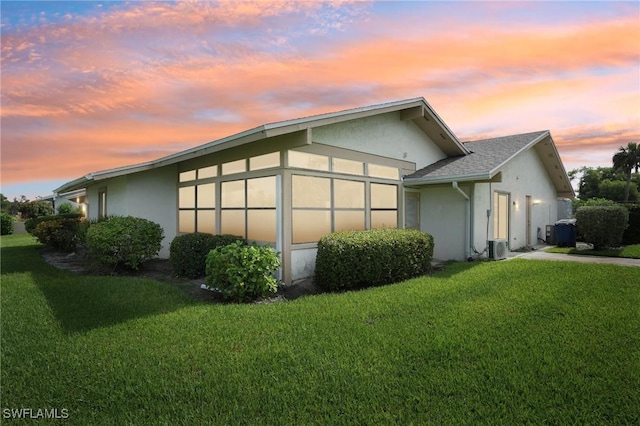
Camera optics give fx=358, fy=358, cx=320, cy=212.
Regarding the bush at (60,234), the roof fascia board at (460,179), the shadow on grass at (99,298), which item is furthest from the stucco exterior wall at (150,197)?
the roof fascia board at (460,179)

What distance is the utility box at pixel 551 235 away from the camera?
1599 cm

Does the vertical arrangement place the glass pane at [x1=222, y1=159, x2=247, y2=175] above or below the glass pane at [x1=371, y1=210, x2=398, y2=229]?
above

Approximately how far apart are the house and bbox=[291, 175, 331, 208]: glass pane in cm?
2

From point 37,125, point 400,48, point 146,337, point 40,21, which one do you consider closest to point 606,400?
point 146,337

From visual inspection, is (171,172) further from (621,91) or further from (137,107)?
(621,91)

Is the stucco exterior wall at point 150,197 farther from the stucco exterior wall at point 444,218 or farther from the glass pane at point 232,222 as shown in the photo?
the stucco exterior wall at point 444,218

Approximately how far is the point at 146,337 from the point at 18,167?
11.4 metres

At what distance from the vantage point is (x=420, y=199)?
41.0 ft

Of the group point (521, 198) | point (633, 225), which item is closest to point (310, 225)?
point (521, 198)

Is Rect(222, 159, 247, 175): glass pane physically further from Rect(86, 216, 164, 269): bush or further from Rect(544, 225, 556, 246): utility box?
Rect(544, 225, 556, 246): utility box

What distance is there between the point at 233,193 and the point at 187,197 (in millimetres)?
3066

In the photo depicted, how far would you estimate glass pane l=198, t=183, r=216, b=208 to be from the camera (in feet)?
35.7

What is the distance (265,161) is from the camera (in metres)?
8.74

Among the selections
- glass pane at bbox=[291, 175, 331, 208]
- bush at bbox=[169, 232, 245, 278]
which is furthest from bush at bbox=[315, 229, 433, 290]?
bush at bbox=[169, 232, 245, 278]
